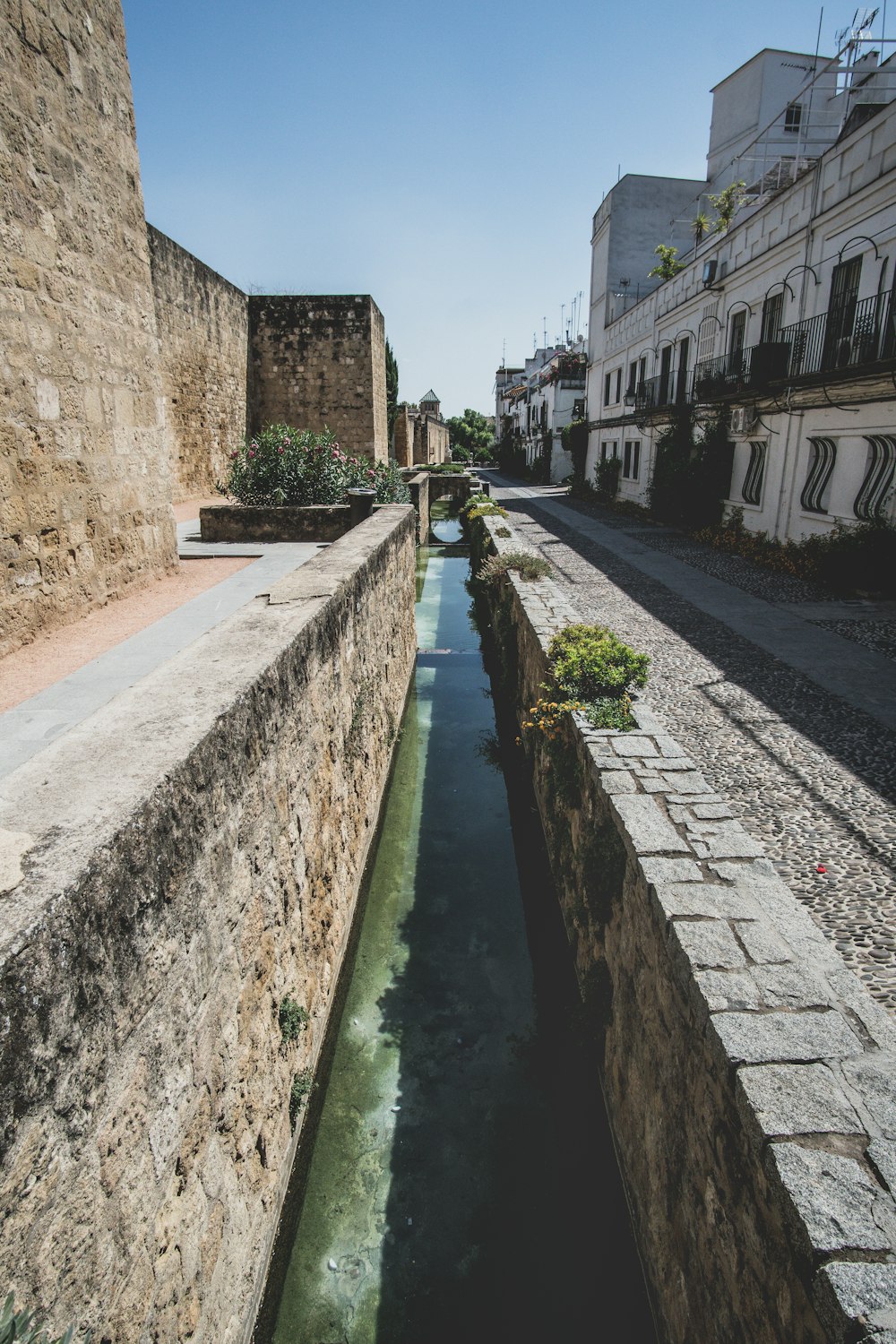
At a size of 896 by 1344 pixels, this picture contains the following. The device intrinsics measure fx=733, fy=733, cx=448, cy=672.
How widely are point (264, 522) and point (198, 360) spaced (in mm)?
6146

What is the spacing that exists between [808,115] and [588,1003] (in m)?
21.4

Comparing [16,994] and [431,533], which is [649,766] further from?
[431,533]

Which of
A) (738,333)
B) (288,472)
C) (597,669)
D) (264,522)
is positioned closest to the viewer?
(597,669)

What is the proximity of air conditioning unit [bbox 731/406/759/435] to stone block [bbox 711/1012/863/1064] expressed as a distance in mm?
13507

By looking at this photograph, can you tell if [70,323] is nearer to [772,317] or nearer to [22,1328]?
[22,1328]

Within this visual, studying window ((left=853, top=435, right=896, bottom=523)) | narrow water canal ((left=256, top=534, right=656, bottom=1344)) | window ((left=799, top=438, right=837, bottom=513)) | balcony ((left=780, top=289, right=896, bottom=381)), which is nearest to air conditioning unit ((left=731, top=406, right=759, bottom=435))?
balcony ((left=780, top=289, right=896, bottom=381))

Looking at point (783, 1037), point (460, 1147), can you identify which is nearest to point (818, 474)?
point (460, 1147)

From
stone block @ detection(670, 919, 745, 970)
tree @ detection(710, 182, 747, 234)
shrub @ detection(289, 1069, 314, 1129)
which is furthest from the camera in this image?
tree @ detection(710, 182, 747, 234)

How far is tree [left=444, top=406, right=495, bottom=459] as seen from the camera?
210ft

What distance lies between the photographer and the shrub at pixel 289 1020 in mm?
3223

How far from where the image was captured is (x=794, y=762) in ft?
16.4

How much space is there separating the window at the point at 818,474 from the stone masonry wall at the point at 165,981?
34.1ft

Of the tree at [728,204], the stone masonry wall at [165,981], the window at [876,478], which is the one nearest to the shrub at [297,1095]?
the stone masonry wall at [165,981]

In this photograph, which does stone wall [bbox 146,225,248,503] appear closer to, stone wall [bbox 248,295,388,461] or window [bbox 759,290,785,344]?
stone wall [bbox 248,295,388,461]
